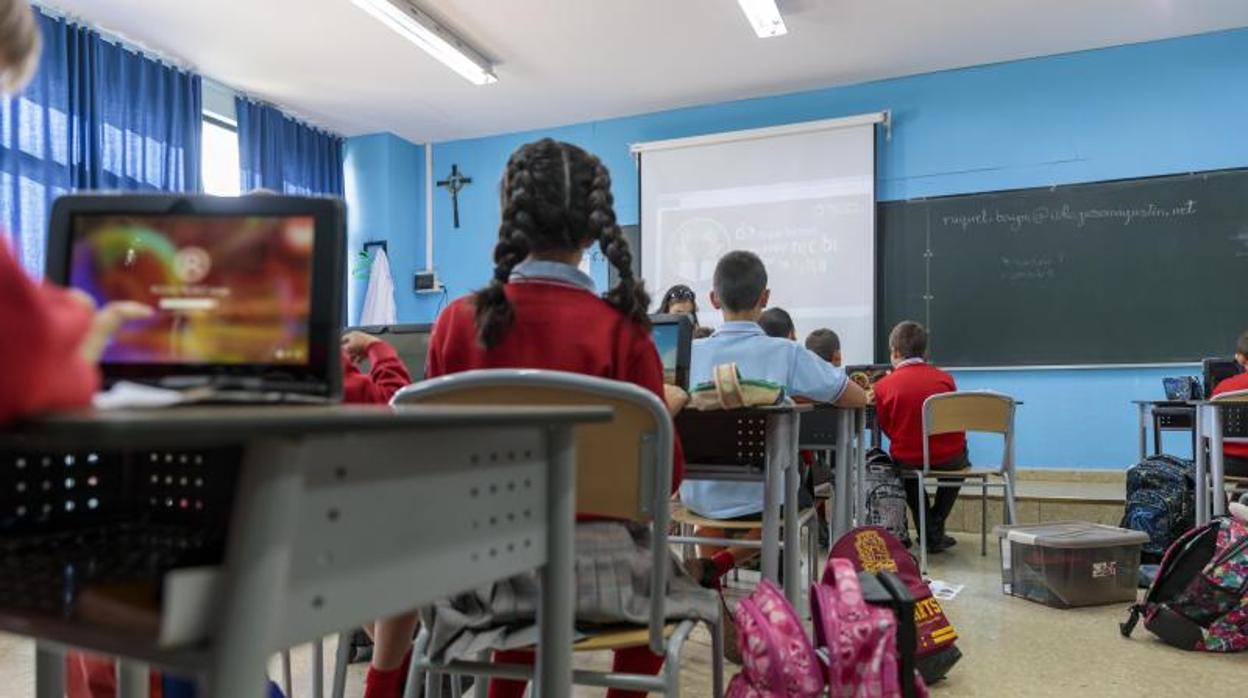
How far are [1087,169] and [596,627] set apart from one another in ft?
16.4

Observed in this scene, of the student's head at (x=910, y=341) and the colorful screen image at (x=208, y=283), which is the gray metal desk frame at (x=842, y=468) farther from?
the colorful screen image at (x=208, y=283)

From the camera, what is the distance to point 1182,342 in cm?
481

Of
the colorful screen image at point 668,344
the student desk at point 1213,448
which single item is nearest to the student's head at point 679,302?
the colorful screen image at point 668,344

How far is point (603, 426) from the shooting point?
3.66 feet

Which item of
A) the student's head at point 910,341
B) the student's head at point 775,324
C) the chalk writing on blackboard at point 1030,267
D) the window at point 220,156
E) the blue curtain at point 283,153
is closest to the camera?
the student's head at point 775,324

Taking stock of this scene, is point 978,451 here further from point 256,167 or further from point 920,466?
point 256,167

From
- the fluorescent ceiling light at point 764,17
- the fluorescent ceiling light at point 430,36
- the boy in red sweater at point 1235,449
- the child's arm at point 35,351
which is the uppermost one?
the fluorescent ceiling light at point 764,17

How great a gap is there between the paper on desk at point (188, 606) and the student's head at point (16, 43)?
542mm

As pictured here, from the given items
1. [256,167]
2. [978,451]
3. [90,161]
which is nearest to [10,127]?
[90,161]

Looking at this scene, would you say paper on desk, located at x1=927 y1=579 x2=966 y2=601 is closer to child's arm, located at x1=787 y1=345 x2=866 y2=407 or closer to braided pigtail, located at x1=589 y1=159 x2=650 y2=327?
child's arm, located at x1=787 y1=345 x2=866 y2=407

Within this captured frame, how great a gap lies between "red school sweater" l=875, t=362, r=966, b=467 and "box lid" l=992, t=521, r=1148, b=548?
599mm

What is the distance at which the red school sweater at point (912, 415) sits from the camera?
3.63 meters

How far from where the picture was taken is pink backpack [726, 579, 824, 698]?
4.61 feet

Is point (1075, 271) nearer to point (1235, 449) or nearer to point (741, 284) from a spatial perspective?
point (1235, 449)
